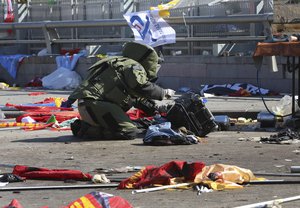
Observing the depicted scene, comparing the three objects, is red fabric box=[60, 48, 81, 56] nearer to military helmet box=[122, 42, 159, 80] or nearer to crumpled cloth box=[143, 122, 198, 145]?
military helmet box=[122, 42, 159, 80]

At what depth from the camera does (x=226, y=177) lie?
26.3 feet

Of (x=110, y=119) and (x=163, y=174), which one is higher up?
(x=163, y=174)

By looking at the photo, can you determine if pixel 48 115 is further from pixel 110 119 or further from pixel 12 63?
pixel 12 63

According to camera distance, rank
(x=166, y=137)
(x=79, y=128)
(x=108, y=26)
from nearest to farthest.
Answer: (x=166, y=137) < (x=79, y=128) < (x=108, y=26)

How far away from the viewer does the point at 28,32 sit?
27109 millimetres

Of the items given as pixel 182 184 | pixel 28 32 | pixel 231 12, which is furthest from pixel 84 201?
pixel 28 32

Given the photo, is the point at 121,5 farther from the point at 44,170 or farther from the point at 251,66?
the point at 44,170

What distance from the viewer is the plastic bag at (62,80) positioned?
898 inches

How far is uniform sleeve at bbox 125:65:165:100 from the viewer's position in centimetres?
1198

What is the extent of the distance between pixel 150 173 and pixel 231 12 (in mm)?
13469

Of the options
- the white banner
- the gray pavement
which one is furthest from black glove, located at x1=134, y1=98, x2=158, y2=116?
the white banner

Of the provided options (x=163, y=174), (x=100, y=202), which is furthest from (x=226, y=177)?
(x=100, y=202)

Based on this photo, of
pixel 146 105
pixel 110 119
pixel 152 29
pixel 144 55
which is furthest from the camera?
pixel 152 29

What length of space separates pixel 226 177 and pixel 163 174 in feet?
1.84
